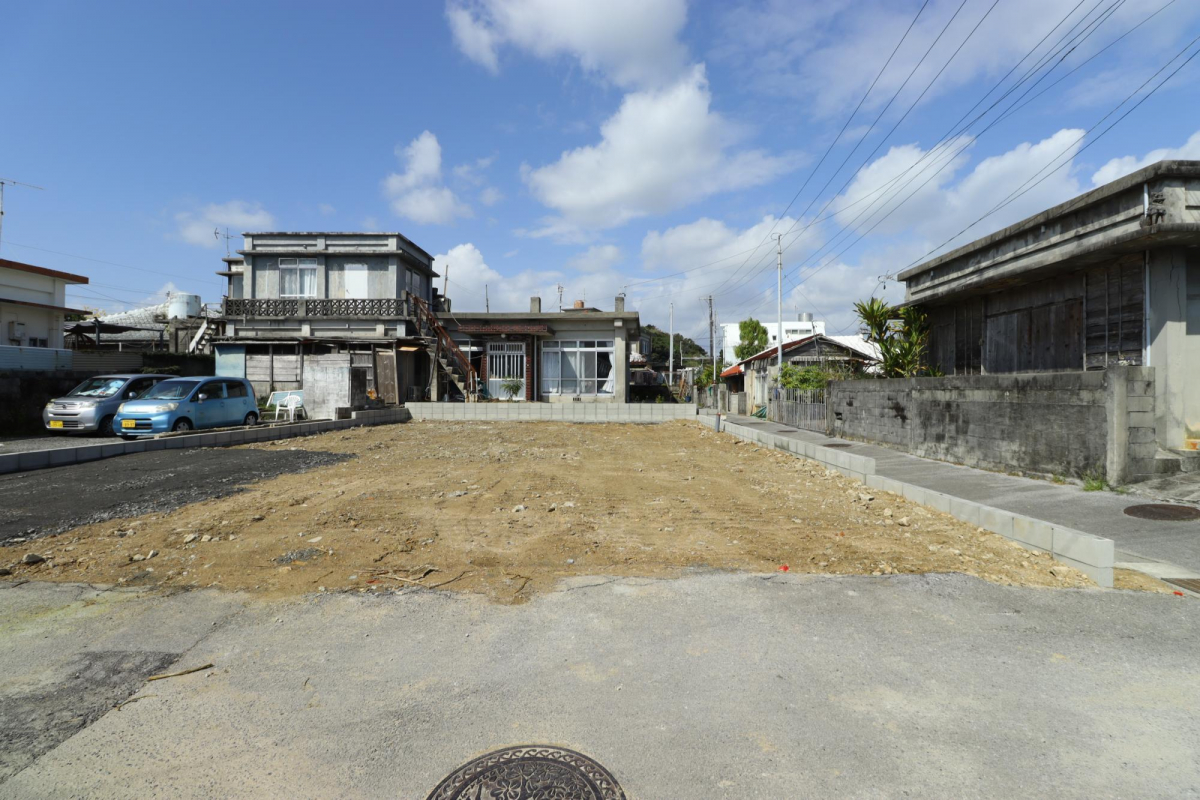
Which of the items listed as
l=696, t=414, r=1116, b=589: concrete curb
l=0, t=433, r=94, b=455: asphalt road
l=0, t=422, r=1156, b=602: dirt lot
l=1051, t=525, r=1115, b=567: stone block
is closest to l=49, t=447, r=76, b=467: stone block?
l=0, t=433, r=94, b=455: asphalt road

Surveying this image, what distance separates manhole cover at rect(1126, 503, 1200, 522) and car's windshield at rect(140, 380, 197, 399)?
17.3 metres

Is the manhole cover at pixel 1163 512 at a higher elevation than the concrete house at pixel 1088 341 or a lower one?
lower

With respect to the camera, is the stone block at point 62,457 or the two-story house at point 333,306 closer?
the stone block at point 62,457

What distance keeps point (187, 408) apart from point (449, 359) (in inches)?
471

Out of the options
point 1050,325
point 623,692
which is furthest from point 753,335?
point 623,692

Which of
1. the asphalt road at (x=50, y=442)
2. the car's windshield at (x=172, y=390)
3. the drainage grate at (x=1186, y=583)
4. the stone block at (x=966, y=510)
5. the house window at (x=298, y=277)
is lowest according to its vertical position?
the drainage grate at (x=1186, y=583)

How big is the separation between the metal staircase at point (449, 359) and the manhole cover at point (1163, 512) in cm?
1982

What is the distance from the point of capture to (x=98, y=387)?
13820 millimetres

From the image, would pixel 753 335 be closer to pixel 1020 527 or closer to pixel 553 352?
pixel 553 352

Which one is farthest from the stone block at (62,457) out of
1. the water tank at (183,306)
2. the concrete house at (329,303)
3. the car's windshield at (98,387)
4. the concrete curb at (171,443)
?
the water tank at (183,306)

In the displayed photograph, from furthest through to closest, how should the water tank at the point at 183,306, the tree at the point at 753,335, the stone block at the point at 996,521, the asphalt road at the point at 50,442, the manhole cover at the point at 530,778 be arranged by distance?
the tree at the point at 753,335, the water tank at the point at 183,306, the asphalt road at the point at 50,442, the stone block at the point at 996,521, the manhole cover at the point at 530,778

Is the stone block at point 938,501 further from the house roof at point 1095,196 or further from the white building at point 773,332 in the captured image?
the white building at point 773,332

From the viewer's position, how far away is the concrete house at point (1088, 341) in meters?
7.88

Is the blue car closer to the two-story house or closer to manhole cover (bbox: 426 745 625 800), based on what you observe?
the two-story house
